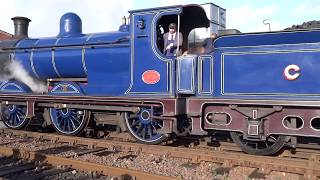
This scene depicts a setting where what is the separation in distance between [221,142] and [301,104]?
2.41 meters

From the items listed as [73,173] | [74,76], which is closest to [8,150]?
[73,173]

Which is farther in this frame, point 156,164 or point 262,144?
point 262,144

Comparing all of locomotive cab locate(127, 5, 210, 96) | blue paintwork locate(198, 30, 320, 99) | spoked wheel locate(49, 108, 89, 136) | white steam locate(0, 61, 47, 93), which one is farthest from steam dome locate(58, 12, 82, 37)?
blue paintwork locate(198, 30, 320, 99)

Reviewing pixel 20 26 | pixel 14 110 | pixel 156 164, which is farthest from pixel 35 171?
pixel 20 26

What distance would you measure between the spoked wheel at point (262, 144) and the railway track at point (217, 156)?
0.20 metres

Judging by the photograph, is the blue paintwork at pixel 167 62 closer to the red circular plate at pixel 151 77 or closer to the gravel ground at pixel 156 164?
the red circular plate at pixel 151 77

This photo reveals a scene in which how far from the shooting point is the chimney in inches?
486

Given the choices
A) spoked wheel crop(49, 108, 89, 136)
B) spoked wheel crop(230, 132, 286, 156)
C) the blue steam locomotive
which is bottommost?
spoked wheel crop(230, 132, 286, 156)

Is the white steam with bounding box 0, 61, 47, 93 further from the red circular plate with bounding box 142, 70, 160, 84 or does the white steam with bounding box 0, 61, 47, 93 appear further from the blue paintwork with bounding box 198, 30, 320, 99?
the blue paintwork with bounding box 198, 30, 320, 99

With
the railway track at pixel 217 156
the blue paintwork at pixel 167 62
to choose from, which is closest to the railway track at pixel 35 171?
the railway track at pixel 217 156

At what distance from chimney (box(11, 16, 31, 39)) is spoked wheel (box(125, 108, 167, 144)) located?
4961mm

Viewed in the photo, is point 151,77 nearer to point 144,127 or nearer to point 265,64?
point 144,127

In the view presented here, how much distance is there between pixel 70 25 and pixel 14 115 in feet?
9.47

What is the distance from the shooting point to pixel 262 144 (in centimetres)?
832
